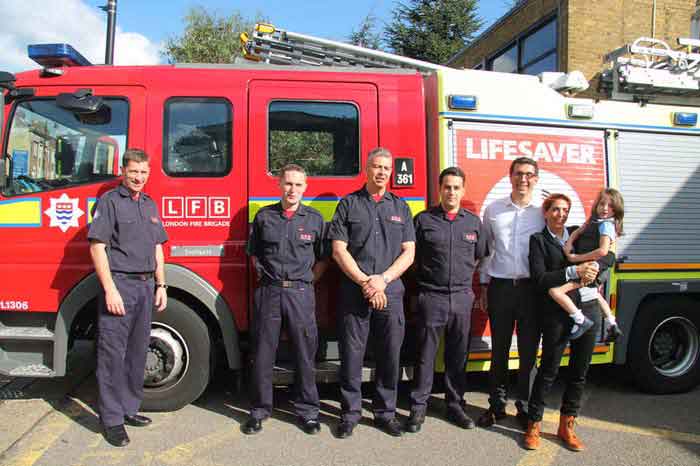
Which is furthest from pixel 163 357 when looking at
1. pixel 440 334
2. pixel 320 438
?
pixel 440 334

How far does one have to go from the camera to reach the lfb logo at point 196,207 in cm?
407

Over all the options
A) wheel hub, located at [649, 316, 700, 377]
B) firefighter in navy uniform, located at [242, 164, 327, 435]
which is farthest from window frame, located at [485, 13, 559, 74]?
firefighter in navy uniform, located at [242, 164, 327, 435]

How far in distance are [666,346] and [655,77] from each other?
250 cm

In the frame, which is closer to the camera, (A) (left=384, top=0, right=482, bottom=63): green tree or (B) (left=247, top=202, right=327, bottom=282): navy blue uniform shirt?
(B) (left=247, top=202, right=327, bottom=282): navy blue uniform shirt

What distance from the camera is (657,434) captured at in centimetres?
400

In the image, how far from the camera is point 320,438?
3.83 meters

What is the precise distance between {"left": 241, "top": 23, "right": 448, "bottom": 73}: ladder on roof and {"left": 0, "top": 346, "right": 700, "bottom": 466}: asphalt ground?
3075 millimetres

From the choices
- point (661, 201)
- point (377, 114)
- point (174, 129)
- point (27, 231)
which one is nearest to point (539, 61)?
point (661, 201)

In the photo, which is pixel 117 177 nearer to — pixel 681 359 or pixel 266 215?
pixel 266 215

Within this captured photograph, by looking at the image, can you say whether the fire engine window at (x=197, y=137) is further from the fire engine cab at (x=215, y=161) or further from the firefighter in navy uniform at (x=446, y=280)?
the firefighter in navy uniform at (x=446, y=280)

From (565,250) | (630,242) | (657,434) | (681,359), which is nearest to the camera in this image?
(565,250)

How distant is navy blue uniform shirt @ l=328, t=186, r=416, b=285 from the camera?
3809mm

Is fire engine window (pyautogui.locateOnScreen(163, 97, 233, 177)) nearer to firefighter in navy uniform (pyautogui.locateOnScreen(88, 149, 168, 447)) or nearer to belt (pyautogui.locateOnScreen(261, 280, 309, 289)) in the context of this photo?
firefighter in navy uniform (pyautogui.locateOnScreen(88, 149, 168, 447))

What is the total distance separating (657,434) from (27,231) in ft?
16.5
